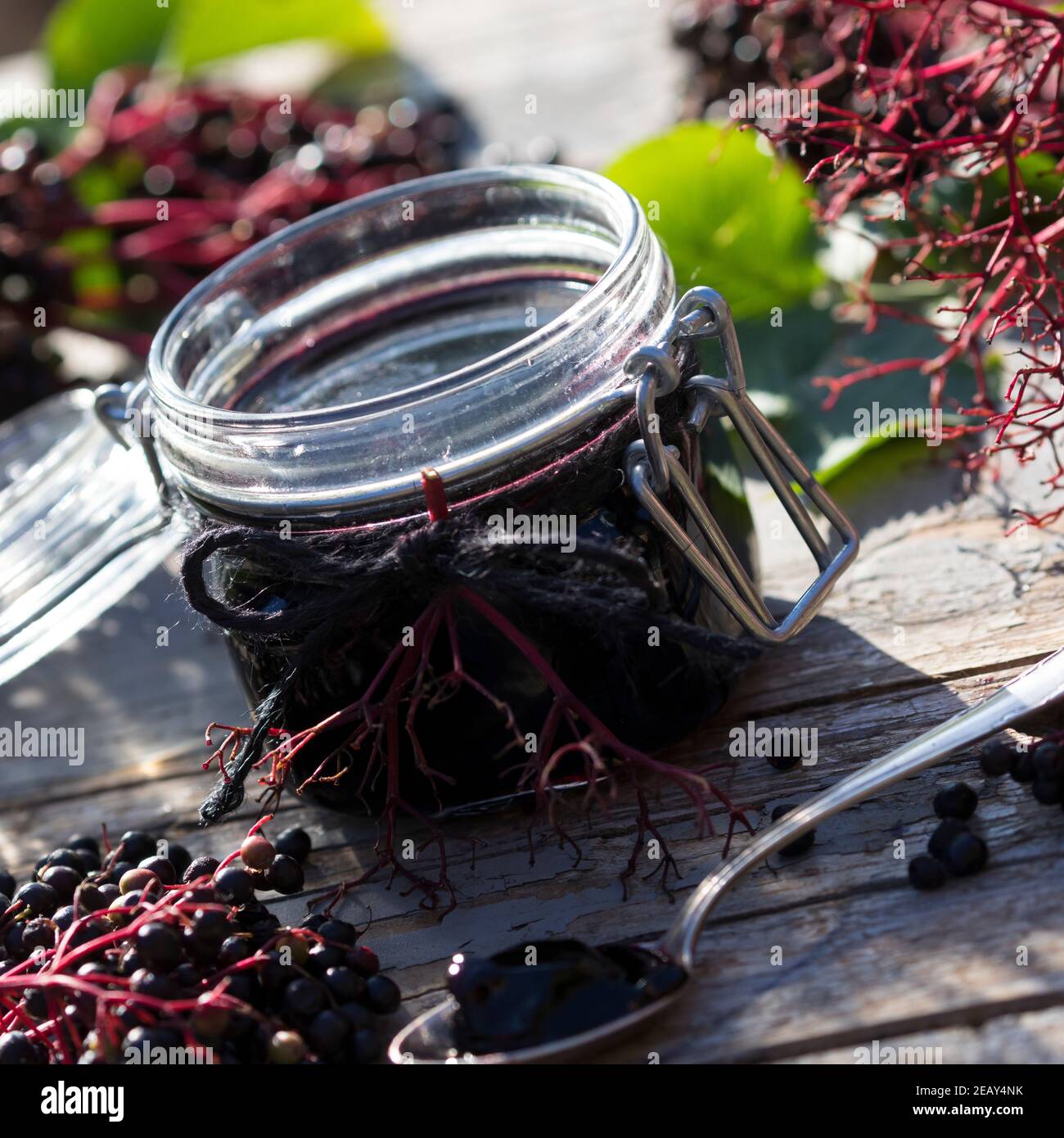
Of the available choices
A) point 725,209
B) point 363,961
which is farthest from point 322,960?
point 725,209

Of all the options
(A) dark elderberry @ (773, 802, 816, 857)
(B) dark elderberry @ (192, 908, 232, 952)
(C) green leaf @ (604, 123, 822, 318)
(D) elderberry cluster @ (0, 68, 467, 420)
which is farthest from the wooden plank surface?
(D) elderberry cluster @ (0, 68, 467, 420)

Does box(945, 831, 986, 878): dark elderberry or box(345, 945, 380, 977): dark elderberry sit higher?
box(945, 831, 986, 878): dark elderberry

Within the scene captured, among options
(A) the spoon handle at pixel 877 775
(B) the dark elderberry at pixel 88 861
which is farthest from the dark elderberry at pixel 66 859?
(A) the spoon handle at pixel 877 775

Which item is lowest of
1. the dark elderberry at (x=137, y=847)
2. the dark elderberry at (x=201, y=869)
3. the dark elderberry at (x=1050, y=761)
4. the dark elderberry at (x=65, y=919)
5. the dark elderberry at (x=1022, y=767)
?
the dark elderberry at (x=137, y=847)

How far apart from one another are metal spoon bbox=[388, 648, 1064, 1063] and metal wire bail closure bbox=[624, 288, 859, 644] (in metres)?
0.11

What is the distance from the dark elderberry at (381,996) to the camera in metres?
0.67

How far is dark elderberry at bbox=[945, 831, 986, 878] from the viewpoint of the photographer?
2.16ft

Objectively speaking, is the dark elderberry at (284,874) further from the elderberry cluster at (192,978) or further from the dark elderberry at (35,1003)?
the dark elderberry at (35,1003)

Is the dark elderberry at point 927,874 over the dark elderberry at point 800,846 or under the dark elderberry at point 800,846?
over

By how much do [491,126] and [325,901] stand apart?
1.24 metres

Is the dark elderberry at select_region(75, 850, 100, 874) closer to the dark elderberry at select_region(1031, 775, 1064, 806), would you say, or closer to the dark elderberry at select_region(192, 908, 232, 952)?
the dark elderberry at select_region(192, 908, 232, 952)

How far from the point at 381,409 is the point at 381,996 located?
0.31 m

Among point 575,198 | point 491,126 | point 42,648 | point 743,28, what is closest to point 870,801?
point 575,198

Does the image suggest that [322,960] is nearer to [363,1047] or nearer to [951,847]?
[363,1047]
